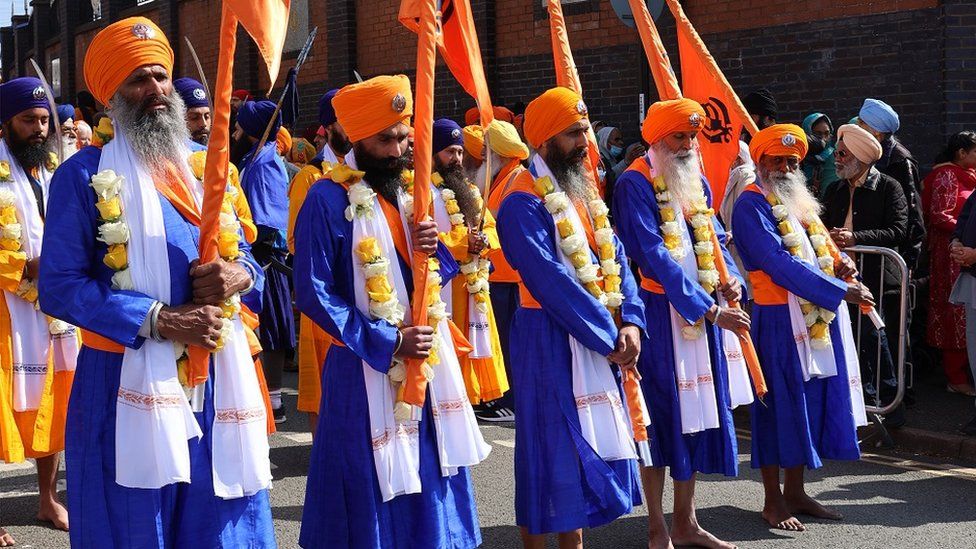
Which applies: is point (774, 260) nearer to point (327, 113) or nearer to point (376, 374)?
point (376, 374)

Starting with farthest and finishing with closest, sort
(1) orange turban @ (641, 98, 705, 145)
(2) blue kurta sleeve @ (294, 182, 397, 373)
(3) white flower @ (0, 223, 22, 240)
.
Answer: (3) white flower @ (0, 223, 22, 240) → (1) orange turban @ (641, 98, 705, 145) → (2) blue kurta sleeve @ (294, 182, 397, 373)

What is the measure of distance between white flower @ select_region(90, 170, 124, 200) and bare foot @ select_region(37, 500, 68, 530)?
10.3 ft

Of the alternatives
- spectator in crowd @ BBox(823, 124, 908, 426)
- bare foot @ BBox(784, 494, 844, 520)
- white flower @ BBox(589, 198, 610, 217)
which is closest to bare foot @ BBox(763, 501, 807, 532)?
bare foot @ BBox(784, 494, 844, 520)

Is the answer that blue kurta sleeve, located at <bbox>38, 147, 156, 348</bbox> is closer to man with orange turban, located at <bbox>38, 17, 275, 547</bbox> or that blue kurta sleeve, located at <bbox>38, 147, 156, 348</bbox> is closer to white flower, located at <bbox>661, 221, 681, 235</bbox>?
man with orange turban, located at <bbox>38, 17, 275, 547</bbox>

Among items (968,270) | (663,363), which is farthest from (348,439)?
(968,270)

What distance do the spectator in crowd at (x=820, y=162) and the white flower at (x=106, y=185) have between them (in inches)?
308

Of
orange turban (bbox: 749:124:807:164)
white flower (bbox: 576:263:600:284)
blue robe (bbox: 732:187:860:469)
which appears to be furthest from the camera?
orange turban (bbox: 749:124:807:164)

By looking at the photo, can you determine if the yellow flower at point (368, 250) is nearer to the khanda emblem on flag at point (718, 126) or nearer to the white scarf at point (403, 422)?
the white scarf at point (403, 422)

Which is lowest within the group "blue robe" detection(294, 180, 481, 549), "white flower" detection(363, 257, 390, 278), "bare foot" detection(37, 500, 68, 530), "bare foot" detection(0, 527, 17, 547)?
"bare foot" detection(0, 527, 17, 547)

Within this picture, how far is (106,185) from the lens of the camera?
4.20 meters

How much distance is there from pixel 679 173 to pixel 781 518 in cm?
198

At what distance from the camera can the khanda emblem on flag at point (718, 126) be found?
7.40m

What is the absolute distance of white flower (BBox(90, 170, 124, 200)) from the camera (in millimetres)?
4188

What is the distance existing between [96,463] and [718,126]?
4535mm
